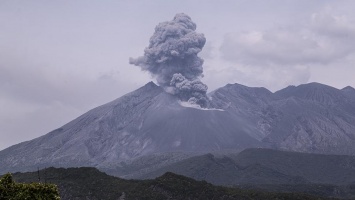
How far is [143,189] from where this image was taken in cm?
11881

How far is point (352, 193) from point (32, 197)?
168 meters

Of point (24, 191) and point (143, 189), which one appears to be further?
point (143, 189)

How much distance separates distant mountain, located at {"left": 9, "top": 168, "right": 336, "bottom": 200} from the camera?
115 m

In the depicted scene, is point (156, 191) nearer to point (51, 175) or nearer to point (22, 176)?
point (51, 175)

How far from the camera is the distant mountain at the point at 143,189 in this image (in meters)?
115

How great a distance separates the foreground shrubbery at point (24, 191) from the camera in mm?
41156

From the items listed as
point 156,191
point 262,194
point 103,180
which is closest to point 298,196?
point 262,194

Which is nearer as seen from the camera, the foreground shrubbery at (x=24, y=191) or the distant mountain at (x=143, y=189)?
the foreground shrubbery at (x=24, y=191)

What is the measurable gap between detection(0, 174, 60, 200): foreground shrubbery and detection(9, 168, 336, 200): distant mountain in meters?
73.2

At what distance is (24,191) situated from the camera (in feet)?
135

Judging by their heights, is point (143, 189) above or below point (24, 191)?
below

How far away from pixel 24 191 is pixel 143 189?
7909cm

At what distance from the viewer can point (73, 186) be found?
4783 inches

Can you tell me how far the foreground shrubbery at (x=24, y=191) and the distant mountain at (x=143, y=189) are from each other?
73199mm
